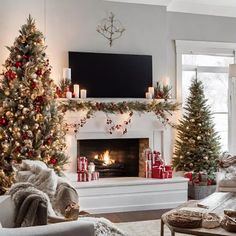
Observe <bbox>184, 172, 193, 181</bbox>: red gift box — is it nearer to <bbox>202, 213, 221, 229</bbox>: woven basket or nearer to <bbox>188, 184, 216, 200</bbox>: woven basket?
<bbox>188, 184, 216, 200</bbox>: woven basket

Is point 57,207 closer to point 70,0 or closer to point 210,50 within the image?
point 70,0

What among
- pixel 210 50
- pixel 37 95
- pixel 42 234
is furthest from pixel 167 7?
pixel 42 234

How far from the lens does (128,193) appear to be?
582cm

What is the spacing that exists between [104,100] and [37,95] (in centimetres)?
120

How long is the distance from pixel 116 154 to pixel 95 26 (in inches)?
84.5

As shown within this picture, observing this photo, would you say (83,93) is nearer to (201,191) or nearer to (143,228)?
(143,228)

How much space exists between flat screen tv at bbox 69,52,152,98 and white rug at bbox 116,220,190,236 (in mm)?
2179

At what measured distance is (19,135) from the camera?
529 centimetres

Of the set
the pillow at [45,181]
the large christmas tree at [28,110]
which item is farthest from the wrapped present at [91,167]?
the pillow at [45,181]

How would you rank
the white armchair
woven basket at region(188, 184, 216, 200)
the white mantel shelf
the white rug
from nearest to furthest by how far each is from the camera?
1. the white armchair
2. the white rug
3. the white mantel shelf
4. woven basket at region(188, 184, 216, 200)

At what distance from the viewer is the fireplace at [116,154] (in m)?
6.46

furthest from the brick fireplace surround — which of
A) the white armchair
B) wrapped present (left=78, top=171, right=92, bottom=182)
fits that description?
the white armchair

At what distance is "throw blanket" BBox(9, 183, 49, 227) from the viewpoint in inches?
114

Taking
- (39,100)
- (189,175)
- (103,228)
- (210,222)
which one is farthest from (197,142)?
(103,228)
